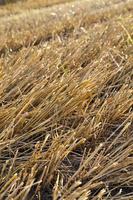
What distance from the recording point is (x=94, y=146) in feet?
5.24

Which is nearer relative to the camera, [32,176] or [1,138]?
[32,176]

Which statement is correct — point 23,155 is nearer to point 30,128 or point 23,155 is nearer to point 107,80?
point 30,128

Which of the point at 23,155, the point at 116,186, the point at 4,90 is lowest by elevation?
the point at 116,186

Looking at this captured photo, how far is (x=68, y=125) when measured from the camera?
174 centimetres

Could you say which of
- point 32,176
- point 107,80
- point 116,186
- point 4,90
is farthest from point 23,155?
point 107,80

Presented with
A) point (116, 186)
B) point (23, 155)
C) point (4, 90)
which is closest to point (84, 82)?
point (4, 90)

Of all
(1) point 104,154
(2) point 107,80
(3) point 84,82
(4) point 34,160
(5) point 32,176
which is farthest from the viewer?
(2) point 107,80

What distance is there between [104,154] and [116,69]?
31.8 inches

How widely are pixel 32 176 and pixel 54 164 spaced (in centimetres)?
13

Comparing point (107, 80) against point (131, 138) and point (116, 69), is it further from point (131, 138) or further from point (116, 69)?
point (131, 138)

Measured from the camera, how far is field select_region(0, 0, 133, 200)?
4.38ft

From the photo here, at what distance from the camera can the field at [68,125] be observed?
4.38 ft

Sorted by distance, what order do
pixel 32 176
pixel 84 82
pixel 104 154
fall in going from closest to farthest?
pixel 32 176 → pixel 104 154 → pixel 84 82

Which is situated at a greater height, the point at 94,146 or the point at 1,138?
the point at 1,138
